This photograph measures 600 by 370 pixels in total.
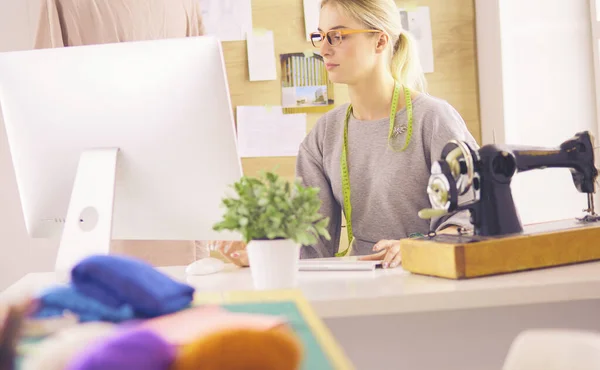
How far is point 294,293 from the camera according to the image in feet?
2.64

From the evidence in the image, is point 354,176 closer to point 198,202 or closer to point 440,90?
point 198,202

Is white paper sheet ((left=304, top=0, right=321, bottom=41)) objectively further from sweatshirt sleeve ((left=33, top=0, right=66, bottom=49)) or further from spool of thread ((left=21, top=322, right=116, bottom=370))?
spool of thread ((left=21, top=322, right=116, bottom=370))

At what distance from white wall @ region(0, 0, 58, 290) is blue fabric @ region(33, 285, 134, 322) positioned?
228 cm

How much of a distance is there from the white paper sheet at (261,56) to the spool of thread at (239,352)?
240 centimetres

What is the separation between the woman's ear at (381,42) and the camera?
2027 mm

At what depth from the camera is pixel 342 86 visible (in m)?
2.84

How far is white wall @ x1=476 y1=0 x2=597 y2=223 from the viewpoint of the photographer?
2607mm

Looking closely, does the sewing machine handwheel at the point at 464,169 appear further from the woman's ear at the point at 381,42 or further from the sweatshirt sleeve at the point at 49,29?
the sweatshirt sleeve at the point at 49,29

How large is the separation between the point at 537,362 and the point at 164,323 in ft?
1.56

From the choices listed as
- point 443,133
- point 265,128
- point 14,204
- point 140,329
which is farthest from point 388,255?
point 14,204

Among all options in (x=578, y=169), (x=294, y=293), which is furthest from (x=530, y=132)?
(x=294, y=293)

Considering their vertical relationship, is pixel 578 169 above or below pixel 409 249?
above

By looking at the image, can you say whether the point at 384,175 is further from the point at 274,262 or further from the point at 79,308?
the point at 79,308

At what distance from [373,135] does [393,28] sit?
324 millimetres
